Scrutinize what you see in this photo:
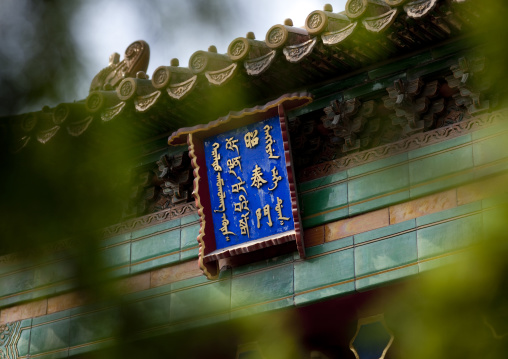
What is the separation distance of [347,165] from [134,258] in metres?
1.79

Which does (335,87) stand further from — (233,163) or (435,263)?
(435,263)

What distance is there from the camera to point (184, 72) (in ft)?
22.4

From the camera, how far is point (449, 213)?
591cm

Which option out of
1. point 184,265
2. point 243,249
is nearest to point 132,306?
point 243,249

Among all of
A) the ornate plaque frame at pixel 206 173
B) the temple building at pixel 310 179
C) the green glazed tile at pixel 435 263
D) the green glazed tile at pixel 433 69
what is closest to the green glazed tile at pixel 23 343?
the temple building at pixel 310 179

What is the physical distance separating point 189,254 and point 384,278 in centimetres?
165

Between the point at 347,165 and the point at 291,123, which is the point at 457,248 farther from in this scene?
the point at 291,123

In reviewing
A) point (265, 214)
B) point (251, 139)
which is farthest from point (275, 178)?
point (251, 139)

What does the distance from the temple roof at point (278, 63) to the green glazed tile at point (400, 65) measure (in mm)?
49

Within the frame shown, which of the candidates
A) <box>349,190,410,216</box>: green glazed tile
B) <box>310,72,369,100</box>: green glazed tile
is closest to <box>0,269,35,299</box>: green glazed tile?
<box>310,72,369,100</box>: green glazed tile

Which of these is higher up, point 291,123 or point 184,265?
point 291,123

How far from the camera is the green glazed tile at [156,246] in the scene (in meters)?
7.09

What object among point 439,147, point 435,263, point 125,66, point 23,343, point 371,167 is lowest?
point 435,263

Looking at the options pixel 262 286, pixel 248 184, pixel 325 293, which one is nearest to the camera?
pixel 325 293
